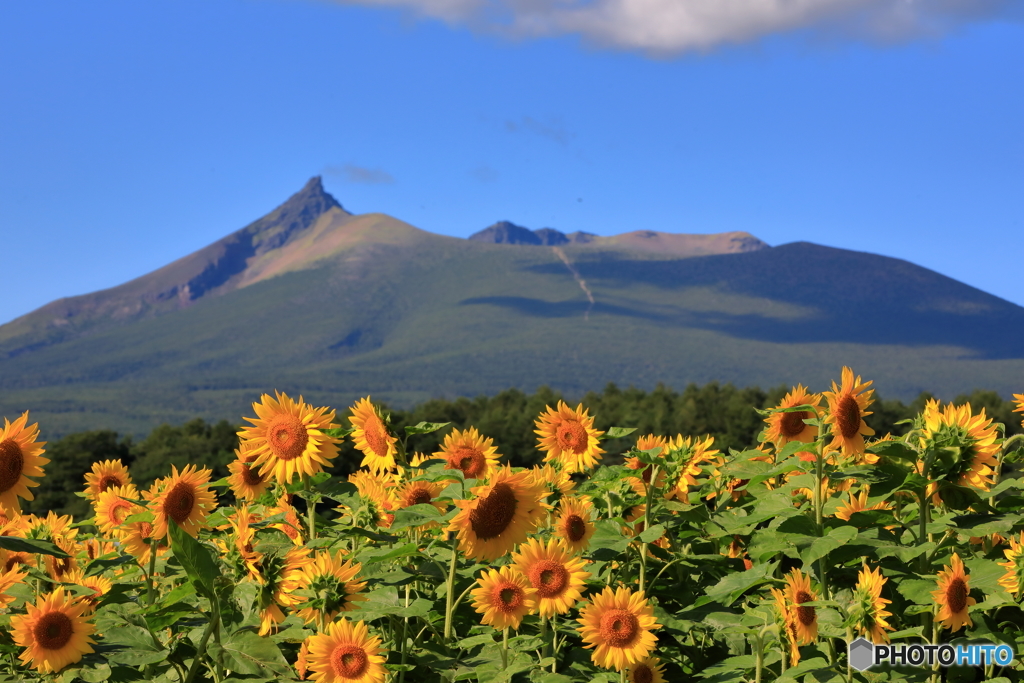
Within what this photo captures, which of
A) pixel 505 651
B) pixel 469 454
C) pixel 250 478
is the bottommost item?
pixel 505 651

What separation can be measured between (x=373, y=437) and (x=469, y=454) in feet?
2.10

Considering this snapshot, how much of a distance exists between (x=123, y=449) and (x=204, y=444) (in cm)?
748

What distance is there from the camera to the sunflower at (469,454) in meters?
4.92

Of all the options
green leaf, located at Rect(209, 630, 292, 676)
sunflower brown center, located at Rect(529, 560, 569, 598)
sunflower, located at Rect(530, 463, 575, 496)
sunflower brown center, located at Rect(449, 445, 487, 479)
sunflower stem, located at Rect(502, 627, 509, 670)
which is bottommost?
sunflower stem, located at Rect(502, 627, 509, 670)

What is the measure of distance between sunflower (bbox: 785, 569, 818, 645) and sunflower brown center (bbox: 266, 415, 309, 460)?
2295 mm

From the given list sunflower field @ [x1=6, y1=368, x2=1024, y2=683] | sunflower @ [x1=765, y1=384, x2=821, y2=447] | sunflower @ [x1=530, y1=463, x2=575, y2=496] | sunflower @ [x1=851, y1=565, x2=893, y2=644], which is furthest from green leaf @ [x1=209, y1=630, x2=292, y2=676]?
sunflower @ [x1=765, y1=384, x2=821, y2=447]

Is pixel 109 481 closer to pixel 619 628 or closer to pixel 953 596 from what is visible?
pixel 619 628

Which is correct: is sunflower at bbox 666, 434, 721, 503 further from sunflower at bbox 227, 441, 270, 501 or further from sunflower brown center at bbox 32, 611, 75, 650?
sunflower brown center at bbox 32, 611, 75, 650

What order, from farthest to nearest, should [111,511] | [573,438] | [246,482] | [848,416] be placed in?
1. [573,438]
2. [111,511]
3. [246,482]
4. [848,416]

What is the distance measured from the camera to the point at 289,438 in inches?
179

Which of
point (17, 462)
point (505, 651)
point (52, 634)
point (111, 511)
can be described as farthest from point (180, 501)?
point (505, 651)

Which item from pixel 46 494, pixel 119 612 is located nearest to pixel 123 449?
pixel 46 494

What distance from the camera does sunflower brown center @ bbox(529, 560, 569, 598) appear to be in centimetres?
412

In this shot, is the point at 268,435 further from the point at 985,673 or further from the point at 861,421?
the point at 985,673
